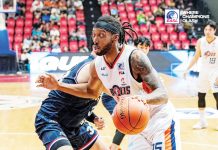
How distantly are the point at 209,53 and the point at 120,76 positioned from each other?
4.67 metres

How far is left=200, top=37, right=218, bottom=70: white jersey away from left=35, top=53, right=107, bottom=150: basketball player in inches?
151

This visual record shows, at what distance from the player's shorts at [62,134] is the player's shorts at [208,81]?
379cm

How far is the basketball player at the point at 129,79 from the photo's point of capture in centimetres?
337

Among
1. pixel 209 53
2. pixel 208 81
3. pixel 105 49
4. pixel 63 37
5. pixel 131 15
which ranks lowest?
pixel 208 81

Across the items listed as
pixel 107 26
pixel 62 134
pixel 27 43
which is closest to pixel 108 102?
pixel 62 134

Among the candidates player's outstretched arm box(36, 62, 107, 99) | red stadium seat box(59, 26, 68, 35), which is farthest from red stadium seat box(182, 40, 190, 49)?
player's outstretched arm box(36, 62, 107, 99)

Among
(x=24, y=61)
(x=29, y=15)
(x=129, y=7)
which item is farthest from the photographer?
(x=129, y=7)

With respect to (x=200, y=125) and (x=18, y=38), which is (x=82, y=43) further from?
(x=200, y=125)

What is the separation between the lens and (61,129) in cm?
424

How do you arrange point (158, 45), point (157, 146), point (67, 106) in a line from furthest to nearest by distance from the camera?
point (158, 45), point (67, 106), point (157, 146)

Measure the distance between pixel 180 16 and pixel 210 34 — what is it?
31.8ft

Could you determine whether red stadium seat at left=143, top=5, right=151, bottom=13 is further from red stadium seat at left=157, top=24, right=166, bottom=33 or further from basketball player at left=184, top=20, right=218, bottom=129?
basketball player at left=184, top=20, right=218, bottom=129

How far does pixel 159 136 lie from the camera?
3.68 meters

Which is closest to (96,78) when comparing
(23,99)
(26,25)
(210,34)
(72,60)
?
(210,34)
